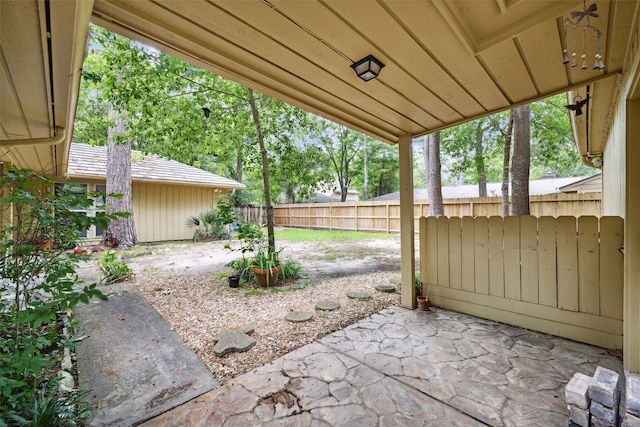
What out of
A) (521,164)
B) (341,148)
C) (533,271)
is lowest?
(533,271)

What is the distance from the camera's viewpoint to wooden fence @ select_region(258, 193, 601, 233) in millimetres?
8398

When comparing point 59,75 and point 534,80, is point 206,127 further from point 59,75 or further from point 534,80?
point 534,80

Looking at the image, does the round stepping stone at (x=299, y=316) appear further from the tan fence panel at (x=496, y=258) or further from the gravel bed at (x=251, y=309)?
the tan fence panel at (x=496, y=258)

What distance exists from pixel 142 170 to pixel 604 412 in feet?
37.6

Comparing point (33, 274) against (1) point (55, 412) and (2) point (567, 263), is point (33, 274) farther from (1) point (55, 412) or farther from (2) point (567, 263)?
(2) point (567, 263)

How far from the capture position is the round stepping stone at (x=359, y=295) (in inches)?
149

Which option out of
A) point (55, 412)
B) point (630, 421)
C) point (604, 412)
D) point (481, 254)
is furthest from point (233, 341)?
point (481, 254)

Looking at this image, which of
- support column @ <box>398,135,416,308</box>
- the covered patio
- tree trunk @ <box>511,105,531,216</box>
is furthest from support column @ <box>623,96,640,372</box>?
tree trunk @ <box>511,105,531,216</box>

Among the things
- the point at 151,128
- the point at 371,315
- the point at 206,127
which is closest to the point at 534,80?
the point at 371,315

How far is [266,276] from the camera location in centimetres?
439

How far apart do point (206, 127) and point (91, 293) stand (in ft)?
16.7

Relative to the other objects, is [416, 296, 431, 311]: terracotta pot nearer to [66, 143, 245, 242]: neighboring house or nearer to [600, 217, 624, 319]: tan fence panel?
[600, 217, 624, 319]: tan fence panel

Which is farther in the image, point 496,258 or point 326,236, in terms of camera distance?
point 326,236

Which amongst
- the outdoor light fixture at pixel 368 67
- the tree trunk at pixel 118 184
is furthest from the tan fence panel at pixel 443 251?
the tree trunk at pixel 118 184
